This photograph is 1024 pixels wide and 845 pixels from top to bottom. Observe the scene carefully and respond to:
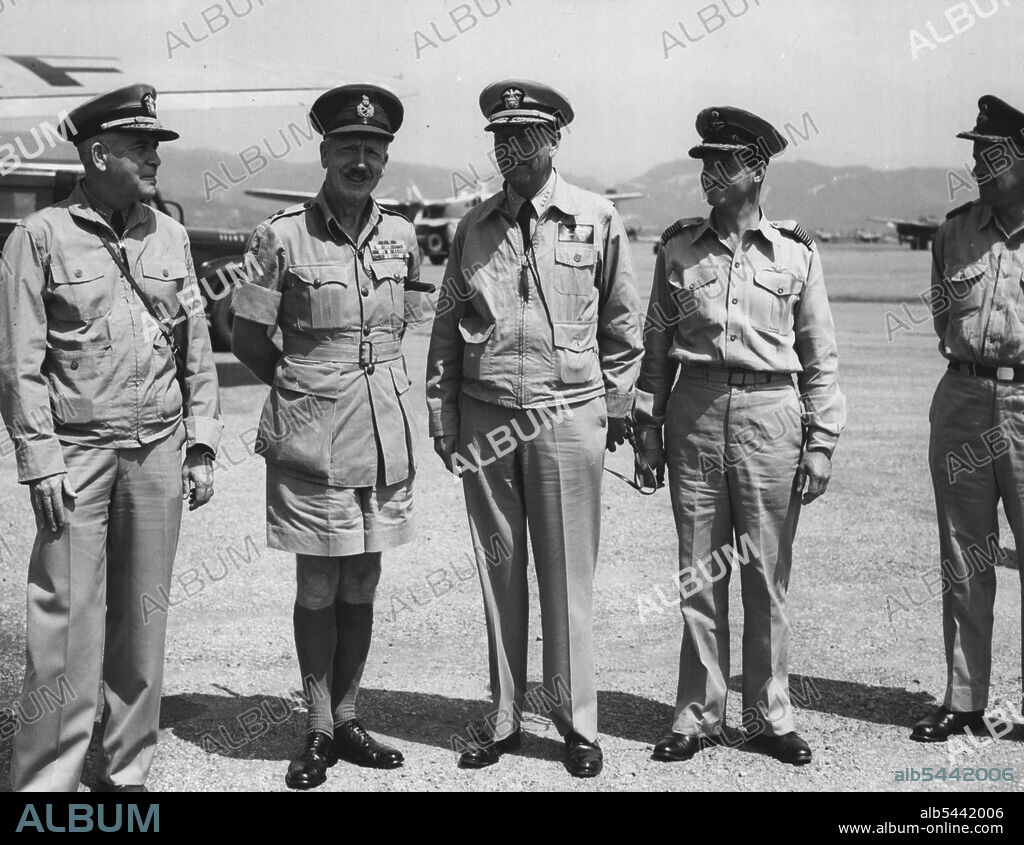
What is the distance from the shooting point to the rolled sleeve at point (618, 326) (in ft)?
13.3

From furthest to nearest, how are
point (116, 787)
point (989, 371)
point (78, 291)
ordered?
point (989, 371), point (116, 787), point (78, 291)

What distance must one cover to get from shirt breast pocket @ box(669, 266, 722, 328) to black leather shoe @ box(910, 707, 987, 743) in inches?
65.5

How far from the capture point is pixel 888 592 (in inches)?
238

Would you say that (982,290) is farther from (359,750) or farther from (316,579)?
(359,750)

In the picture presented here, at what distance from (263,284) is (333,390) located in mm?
421

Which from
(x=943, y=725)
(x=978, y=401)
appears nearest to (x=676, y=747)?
(x=943, y=725)

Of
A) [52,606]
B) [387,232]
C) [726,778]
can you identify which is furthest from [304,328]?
[726,778]

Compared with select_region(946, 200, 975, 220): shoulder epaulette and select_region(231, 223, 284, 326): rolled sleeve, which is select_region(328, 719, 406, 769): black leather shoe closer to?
select_region(231, 223, 284, 326): rolled sleeve

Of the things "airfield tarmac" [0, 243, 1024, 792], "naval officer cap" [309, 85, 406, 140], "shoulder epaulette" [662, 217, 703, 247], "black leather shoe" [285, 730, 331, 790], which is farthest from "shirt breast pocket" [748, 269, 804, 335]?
"black leather shoe" [285, 730, 331, 790]

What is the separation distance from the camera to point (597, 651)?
5246mm

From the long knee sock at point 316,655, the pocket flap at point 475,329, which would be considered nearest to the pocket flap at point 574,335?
the pocket flap at point 475,329

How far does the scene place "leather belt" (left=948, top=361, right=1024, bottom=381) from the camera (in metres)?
4.17

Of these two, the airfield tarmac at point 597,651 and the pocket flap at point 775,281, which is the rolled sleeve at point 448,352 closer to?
the pocket flap at point 775,281

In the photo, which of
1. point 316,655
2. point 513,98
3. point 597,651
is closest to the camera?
point 513,98
